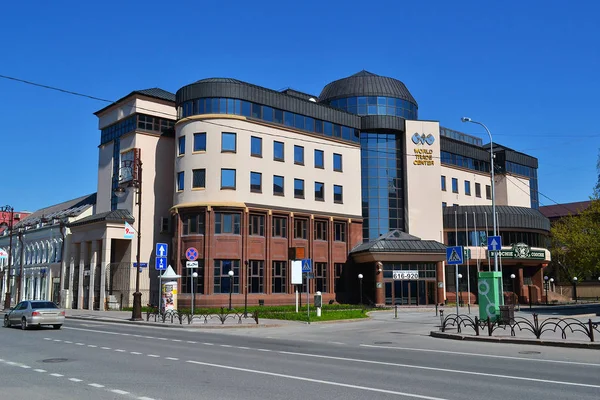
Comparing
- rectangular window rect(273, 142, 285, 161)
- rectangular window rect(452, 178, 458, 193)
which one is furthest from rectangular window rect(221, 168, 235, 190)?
rectangular window rect(452, 178, 458, 193)

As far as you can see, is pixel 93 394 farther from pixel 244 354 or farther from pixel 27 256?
pixel 27 256

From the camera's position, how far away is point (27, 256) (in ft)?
231

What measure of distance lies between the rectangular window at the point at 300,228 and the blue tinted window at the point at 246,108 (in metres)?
10.3

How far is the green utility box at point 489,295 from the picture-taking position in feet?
84.1

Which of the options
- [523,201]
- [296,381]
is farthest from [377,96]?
[296,381]

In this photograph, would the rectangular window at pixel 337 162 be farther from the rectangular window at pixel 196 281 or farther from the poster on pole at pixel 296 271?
the poster on pole at pixel 296 271

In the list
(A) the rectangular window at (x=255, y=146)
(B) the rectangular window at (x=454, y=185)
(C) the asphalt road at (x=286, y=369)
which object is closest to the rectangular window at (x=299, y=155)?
(A) the rectangular window at (x=255, y=146)

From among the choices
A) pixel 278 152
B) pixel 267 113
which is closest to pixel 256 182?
pixel 278 152

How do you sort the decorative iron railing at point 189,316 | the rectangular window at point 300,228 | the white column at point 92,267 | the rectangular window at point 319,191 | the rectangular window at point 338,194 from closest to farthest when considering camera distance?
the decorative iron railing at point 189,316
the rectangular window at point 300,228
the white column at point 92,267
the rectangular window at point 319,191
the rectangular window at point 338,194

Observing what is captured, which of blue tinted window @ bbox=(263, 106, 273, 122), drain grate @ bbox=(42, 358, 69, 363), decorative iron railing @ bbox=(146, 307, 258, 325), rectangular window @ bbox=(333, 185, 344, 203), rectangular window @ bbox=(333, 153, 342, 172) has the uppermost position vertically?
blue tinted window @ bbox=(263, 106, 273, 122)

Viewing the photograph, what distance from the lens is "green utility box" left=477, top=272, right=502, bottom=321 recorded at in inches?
1009

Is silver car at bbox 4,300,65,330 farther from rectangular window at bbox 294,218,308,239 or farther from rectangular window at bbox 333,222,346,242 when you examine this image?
rectangular window at bbox 333,222,346,242

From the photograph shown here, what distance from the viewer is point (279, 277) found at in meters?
49.3

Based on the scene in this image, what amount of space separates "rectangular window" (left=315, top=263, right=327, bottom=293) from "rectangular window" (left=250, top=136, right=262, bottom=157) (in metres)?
11.5
